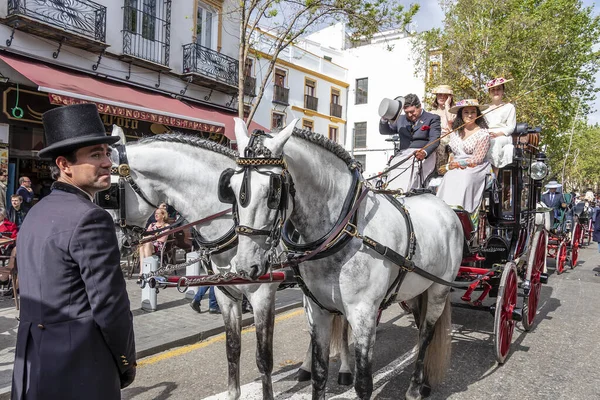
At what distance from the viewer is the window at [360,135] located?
30.2 metres

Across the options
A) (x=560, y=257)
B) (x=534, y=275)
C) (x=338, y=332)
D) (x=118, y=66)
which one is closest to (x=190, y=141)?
(x=338, y=332)

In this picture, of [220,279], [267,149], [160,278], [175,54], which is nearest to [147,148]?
[160,278]

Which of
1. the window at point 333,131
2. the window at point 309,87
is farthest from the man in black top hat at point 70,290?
the window at point 333,131

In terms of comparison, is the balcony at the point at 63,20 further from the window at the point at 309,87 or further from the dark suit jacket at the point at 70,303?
the window at the point at 309,87

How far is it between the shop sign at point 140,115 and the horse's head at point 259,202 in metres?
8.23

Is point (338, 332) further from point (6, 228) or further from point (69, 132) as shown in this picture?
point (6, 228)

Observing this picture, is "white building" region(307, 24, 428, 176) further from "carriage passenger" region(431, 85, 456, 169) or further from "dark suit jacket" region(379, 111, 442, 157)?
"dark suit jacket" region(379, 111, 442, 157)

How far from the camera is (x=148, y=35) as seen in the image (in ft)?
44.2

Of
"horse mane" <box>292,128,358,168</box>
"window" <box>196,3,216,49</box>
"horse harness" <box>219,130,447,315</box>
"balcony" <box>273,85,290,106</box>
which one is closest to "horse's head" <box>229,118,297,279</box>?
"horse harness" <box>219,130,447,315</box>

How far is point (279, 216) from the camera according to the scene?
8.25ft

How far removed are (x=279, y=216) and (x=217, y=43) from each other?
14.4 meters

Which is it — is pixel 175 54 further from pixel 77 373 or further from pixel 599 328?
pixel 77 373

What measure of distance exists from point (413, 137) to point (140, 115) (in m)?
7.81

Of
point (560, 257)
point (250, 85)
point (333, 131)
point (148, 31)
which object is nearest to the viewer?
point (560, 257)
